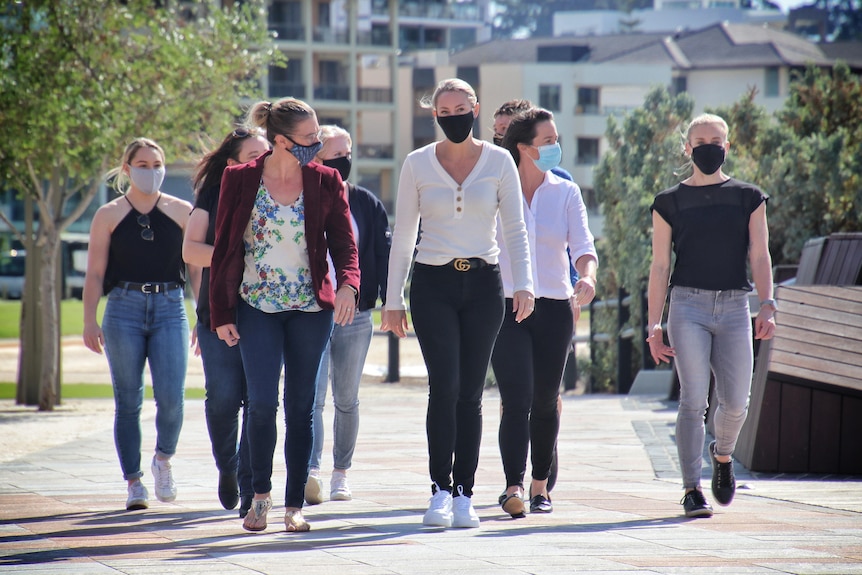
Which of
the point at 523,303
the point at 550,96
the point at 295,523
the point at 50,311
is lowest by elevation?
the point at 295,523

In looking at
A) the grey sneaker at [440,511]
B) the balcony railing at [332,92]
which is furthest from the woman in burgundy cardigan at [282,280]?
the balcony railing at [332,92]

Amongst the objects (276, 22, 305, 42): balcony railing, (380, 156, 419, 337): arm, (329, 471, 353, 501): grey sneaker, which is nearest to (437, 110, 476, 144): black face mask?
(380, 156, 419, 337): arm

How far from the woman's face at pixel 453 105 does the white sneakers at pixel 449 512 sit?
167 cm

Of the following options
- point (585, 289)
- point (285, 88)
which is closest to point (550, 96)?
point (285, 88)

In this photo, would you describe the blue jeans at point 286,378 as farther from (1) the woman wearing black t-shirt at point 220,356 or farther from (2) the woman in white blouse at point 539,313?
(2) the woman in white blouse at point 539,313

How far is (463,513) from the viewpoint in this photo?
5.95 metres

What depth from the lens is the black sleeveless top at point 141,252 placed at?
703cm

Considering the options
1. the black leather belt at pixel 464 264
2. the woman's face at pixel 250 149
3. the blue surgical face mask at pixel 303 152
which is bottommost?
the black leather belt at pixel 464 264

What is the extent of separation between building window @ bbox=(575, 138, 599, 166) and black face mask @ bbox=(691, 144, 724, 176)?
223 feet

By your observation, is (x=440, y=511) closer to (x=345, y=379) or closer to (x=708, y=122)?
(x=345, y=379)

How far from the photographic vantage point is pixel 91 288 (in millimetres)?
7051

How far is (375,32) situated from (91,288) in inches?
2629

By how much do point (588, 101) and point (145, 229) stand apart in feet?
227

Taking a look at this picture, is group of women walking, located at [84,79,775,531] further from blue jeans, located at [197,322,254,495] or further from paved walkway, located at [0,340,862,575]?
paved walkway, located at [0,340,862,575]
